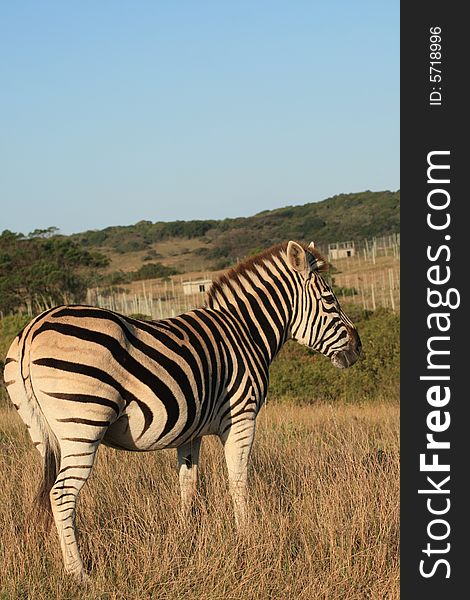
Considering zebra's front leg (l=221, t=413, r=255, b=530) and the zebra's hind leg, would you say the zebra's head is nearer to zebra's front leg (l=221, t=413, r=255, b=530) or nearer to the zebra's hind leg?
zebra's front leg (l=221, t=413, r=255, b=530)

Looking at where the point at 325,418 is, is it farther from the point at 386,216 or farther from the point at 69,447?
the point at 386,216

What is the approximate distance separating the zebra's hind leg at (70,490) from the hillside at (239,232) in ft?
183

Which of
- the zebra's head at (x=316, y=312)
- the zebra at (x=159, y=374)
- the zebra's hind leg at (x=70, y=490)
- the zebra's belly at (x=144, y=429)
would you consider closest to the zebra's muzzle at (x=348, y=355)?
the zebra's head at (x=316, y=312)

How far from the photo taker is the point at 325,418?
36.2 ft

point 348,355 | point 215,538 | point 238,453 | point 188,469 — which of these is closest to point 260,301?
point 348,355

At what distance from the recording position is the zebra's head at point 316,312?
20.9ft

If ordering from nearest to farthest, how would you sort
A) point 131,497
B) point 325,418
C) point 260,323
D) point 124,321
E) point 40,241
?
point 124,321 → point 131,497 → point 260,323 → point 325,418 → point 40,241

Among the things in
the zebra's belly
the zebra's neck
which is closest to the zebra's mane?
the zebra's neck

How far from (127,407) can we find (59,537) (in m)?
0.85

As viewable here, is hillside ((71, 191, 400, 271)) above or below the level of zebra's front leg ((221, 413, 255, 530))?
above

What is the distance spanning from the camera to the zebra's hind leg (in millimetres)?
4746

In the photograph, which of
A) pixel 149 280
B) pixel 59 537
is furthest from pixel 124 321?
pixel 149 280

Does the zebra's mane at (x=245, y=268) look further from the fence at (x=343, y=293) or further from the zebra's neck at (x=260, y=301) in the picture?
the fence at (x=343, y=293)

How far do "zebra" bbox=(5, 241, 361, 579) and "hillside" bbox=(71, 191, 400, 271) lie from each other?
54.2m
